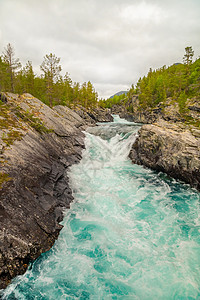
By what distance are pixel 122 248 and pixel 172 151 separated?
11186 mm

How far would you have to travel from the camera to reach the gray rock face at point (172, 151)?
44.4 feet

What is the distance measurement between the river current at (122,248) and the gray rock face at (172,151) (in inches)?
62.5

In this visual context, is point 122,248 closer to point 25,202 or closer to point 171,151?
point 25,202

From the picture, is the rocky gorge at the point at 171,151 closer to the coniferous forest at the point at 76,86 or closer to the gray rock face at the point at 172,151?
the gray rock face at the point at 172,151

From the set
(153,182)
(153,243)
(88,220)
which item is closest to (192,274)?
(153,243)

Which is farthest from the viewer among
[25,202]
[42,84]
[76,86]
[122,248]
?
[76,86]

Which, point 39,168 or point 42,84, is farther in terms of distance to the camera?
point 42,84

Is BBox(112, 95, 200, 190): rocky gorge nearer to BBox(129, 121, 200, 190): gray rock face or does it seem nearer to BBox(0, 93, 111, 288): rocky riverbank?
BBox(129, 121, 200, 190): gray rock face

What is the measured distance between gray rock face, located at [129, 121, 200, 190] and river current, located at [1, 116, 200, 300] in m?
1.59

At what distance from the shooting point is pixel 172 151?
15.0 m

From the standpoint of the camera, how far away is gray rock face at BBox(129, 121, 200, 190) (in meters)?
13.5

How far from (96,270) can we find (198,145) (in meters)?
13.8

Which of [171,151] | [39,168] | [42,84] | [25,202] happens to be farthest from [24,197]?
[42,84]

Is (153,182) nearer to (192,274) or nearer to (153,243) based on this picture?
(153,243)
